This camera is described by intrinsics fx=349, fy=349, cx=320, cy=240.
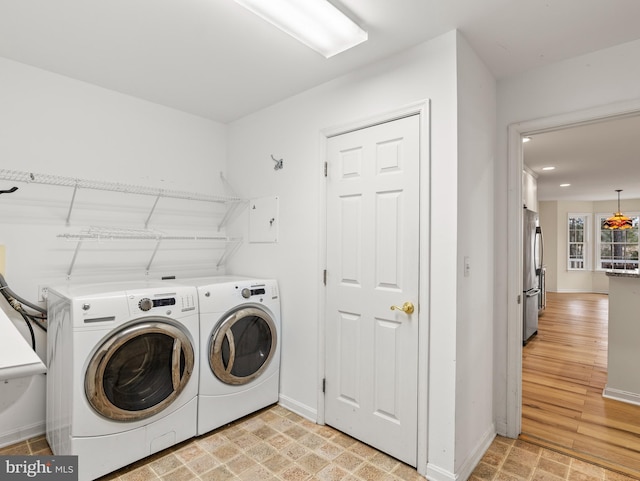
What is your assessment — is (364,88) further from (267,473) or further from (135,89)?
(267,473)

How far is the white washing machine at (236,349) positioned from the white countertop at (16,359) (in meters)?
1.50

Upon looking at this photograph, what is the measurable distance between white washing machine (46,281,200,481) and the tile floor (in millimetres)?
127

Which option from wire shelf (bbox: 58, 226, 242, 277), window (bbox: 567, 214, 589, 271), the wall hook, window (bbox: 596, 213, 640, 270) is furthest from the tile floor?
window (bbox: 596, 213, 640, 270)

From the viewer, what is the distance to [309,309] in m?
2.56

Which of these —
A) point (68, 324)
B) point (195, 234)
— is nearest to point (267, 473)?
point (68, 324)

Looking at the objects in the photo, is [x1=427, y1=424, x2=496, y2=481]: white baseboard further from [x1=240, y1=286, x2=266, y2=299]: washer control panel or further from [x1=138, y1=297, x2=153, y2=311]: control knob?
[x1=138, y1=297, x2=153, y2=311]: control knob

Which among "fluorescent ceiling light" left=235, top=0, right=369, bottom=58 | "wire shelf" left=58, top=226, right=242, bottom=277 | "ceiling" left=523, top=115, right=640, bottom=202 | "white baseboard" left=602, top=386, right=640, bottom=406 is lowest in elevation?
"white baseboard" left=602, top=386, right=640, bottom=406

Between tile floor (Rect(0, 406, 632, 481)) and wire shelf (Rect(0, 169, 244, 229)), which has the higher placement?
wire shelf (Rect(0, 169, 244, 229))

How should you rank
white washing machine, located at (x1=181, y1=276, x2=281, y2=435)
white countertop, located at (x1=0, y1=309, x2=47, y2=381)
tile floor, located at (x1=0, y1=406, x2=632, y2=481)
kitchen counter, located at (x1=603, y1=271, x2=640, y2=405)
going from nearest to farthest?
white countertop, located at (x1=0, y1=309, x2=47, y2=381), tile floor, located at (x1=0, y1=406, x2=632, y2=481), white washing machine, located at (x1=181, y1=276, x2=281, y2=435), kitchen counter, located at (x1=603, y1=271, x2=640, y2=405)

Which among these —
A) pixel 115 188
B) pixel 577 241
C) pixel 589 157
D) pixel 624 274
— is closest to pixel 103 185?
pixel 115 188

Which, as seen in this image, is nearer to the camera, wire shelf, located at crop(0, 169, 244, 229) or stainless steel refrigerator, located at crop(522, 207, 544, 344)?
wire shelf, located at crop(0, 169, 244, 229)

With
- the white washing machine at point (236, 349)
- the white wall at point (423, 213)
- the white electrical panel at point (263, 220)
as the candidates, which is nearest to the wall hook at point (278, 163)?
the white wall at point (423, 213)

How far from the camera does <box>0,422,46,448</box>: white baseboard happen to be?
2.16 metres

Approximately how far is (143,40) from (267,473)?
8.29ft
